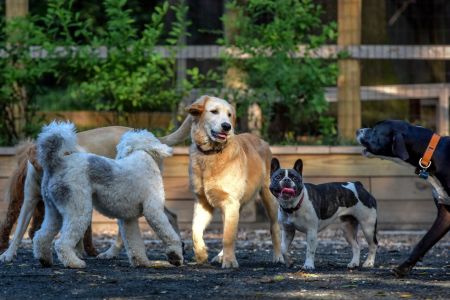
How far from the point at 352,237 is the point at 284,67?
13.3 ft

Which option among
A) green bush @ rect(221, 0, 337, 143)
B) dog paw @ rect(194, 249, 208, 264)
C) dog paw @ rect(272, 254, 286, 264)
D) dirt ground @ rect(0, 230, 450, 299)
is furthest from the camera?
green bush @ rect(221, 0, 337, 143)

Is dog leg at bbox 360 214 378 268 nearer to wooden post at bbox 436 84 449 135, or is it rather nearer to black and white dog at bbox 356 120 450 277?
black and white dog at bbox 356 120 450 277

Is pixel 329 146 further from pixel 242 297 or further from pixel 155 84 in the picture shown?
pixel 242 297

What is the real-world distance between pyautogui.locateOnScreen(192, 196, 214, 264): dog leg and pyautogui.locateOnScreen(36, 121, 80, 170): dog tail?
1.40 meters

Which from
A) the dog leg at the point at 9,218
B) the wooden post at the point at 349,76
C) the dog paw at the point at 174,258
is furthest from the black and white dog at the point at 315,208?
the wooden post at the point at 349,76

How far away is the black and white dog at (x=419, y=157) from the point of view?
7.87 m

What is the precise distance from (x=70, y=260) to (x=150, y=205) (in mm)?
791

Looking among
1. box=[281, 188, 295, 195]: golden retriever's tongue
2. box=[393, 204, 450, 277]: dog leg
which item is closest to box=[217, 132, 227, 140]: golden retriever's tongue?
box=[281, 188, 295, 195]: golden retriever's tongue

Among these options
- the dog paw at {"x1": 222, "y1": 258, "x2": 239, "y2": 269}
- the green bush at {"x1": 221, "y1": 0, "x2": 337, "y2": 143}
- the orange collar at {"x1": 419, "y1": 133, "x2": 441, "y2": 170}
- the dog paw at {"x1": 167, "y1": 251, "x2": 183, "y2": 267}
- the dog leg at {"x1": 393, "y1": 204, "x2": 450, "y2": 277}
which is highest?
the green bush at {"x1": 221, "y1": 0, "x2": 337, "y2": 143}

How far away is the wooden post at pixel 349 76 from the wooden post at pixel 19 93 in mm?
3934

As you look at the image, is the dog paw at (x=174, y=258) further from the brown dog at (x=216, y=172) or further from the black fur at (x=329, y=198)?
the black fur at (x=329, y=198)

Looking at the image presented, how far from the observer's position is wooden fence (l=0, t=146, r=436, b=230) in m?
12.3

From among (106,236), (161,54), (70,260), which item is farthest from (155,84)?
(70,260)

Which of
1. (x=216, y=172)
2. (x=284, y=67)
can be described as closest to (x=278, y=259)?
(x=216, y=172)
